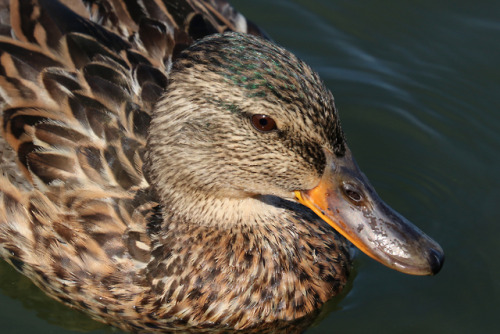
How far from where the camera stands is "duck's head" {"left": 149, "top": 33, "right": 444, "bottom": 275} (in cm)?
412

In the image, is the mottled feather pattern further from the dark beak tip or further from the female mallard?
the dark beak tip

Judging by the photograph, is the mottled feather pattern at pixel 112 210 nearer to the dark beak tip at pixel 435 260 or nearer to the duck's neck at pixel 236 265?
the duck's neck at pixel 236 265

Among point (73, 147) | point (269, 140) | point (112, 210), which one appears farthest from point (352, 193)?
point (73, 147)

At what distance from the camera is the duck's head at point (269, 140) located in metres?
4.12

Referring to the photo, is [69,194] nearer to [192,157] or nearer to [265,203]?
[192,157]

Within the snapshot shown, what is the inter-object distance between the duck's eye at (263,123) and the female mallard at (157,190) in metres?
0.02

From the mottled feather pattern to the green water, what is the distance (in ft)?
1.50

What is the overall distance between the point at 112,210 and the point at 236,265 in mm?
800

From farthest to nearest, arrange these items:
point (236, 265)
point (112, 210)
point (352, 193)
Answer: point (236, 265) < point (112, 210) < point (352, 193)

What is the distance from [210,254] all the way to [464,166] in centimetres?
251

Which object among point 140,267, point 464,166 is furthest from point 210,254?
point 464,166

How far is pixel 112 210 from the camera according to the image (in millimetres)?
4738

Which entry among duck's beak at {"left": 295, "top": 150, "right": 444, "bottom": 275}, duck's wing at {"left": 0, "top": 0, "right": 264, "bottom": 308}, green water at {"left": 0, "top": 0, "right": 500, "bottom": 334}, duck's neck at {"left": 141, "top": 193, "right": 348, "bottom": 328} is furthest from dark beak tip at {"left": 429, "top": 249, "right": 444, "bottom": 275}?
duck's wing at {"left": 0, "top": 0, "right": 264, "bottom": 308}

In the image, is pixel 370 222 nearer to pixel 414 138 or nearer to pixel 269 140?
pixel 269 140
